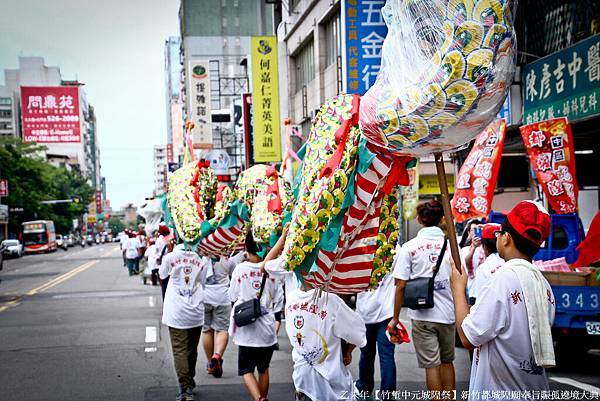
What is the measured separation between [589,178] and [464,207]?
6982 millimetres

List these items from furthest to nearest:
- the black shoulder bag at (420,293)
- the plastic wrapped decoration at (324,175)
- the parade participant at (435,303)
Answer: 1. the parade participant at (435,303)
2. the black shoulder bag at (420,293)
3. the plastic wrapped decoration at (324,175)

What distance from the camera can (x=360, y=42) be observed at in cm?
1547

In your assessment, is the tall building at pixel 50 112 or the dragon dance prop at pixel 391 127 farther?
the tall building at pixel 50 112

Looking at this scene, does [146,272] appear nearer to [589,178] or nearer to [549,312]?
[589,178]

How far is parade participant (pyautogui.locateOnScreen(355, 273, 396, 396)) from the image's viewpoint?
283 inches

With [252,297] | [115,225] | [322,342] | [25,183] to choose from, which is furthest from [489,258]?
[115,225]

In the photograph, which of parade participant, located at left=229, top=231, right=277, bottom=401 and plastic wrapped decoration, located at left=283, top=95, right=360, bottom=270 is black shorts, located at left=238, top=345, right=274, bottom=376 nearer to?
parade participant, located at left=229, top=231, right=277, bottom=401

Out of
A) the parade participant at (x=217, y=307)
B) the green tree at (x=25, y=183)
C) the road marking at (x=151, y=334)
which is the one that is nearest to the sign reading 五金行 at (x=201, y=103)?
the green tree at (x=25, y=183)

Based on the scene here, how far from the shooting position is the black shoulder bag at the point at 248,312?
699cm

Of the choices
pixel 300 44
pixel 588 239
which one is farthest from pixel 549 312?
pixel 300 44

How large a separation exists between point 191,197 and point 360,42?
8070 millimetres

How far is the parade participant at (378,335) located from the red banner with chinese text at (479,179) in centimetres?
326

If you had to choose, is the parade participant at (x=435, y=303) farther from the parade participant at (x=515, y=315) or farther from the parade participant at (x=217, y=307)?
the parade participant at (x=217, y=307)

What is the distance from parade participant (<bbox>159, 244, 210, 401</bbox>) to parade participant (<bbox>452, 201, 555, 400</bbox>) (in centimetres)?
449
